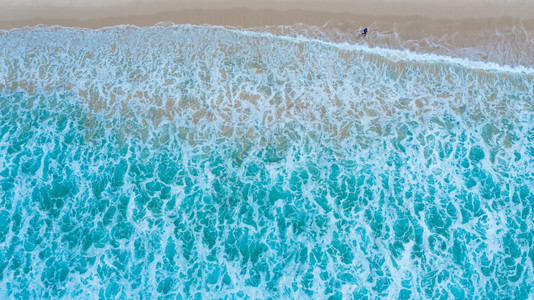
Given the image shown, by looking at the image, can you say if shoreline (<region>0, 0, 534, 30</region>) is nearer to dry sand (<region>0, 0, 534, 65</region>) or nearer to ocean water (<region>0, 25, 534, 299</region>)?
dry sand (<region>0, 0, 534, 65</region>)

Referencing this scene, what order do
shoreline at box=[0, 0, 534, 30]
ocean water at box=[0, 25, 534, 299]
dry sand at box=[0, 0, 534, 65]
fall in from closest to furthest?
ocean water at box=[0, 25, 534, 299] → dry sand at box=[0, 0, 534, 65] → shoreline at box=[0, 0, 534, 30]

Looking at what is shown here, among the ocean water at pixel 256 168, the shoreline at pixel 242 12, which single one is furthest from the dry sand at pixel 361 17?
the ocean water at pixel 256 168

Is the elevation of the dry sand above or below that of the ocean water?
above

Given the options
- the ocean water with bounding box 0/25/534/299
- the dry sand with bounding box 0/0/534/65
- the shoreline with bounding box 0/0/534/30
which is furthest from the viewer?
the shoreline with bounding box 0/0/534/30

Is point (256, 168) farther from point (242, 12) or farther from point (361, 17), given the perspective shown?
point (361, 17)

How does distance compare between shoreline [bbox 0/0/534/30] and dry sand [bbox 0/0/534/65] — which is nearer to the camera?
dry sand [bbox 0/0/534/65]

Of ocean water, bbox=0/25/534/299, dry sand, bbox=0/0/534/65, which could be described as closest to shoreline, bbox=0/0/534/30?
dry sand, bbox=0/0/534/65

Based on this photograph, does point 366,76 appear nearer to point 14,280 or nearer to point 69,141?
point 69,141

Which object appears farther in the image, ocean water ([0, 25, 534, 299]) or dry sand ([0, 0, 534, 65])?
dry sand ([0, 0, 534, 65])

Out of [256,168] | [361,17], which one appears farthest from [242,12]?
[256,168]
